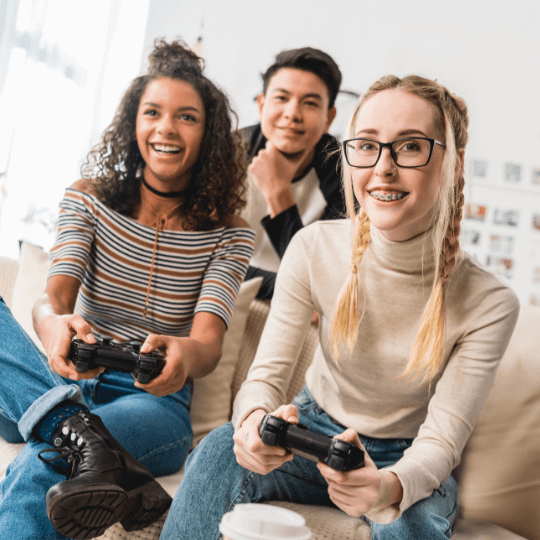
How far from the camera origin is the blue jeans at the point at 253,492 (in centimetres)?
83

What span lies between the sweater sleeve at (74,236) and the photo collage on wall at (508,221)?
6.96 ft

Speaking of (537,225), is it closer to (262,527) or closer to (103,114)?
(103,114)

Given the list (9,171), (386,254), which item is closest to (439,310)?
(386,254)

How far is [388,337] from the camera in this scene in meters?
1.00

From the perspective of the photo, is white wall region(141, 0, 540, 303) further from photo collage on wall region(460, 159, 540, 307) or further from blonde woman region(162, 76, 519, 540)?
blonde woman region(162, 76, 519, 540)

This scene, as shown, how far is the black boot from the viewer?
2.37 feet

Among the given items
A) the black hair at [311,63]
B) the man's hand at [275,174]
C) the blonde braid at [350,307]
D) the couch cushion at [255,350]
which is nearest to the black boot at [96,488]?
the blonde braid at [350,307]

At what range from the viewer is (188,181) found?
4.42 ft

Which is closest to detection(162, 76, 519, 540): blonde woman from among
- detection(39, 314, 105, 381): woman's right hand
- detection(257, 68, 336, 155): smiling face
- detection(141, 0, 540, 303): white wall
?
detection(39, 314, 105, 381): woman's right hand

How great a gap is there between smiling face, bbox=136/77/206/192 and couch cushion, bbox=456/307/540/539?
0.82 meters

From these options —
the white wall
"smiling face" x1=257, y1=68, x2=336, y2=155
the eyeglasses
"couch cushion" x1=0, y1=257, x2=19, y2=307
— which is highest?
the white wall

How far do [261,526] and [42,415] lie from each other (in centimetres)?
59

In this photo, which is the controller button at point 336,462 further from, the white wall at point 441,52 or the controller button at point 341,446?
the white wall at point 441,52

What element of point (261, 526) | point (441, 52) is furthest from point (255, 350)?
point (441, 52)
